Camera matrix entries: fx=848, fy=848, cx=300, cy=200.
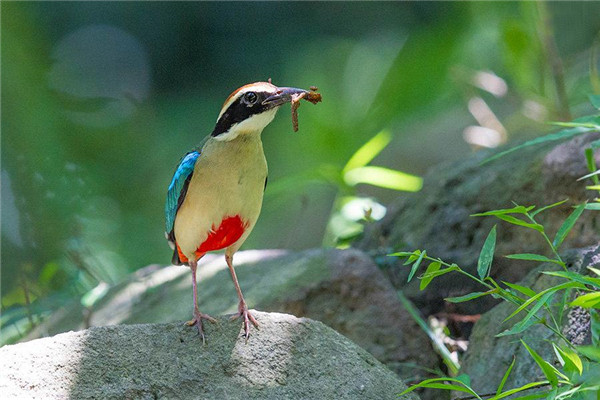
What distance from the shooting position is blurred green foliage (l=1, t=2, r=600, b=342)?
8609mm

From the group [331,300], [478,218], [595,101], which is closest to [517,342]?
[595,101]

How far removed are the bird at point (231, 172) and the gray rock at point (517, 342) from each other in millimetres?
1042

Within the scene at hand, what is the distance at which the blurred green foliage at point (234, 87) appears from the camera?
861cm

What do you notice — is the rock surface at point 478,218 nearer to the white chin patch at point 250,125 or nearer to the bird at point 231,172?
the bird at point 231,172

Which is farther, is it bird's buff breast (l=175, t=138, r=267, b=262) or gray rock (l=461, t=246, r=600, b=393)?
bird's buff breast (l=175, t=138, r=267, b=262)

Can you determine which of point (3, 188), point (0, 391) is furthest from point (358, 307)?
point (3, 188)

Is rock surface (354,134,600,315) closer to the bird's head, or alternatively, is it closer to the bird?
the bird

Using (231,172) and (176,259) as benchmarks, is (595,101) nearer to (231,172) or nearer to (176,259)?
(231,172)

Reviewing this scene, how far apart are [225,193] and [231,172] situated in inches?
3.6

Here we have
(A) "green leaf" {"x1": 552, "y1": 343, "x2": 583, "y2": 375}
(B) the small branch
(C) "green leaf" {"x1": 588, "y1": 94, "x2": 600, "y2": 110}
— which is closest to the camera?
(A) "green leaf" {"x1": 552, "y1": 343, "x2": 583, "y2": 375}

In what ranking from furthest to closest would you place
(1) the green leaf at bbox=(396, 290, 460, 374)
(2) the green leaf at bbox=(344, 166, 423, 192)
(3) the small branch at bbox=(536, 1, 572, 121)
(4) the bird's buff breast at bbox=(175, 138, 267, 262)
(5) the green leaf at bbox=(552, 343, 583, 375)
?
(3) the small branch at bbox=(536, 1, 572, 121), (2) the green leaf at bbox=(344, 166, 423, 192), (1) the green leaf at bbox=(396, 290, 460, 374), (4) the bird's buff breast at bbox=(175, 138, 267, 262), (5) the green leaf at bbox=(552, 343, 583, 375)

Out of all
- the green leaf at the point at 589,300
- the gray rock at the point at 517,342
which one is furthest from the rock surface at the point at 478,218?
the green leaf at the point at 589,300

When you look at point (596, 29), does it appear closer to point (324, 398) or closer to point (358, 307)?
point (358, 307)

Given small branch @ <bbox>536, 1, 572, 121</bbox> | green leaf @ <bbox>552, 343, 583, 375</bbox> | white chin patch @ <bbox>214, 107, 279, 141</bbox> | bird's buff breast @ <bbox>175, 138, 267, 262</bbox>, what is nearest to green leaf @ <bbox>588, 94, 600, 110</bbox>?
green leaf @ <bbox>552, 343, 583, 375</bbox>
